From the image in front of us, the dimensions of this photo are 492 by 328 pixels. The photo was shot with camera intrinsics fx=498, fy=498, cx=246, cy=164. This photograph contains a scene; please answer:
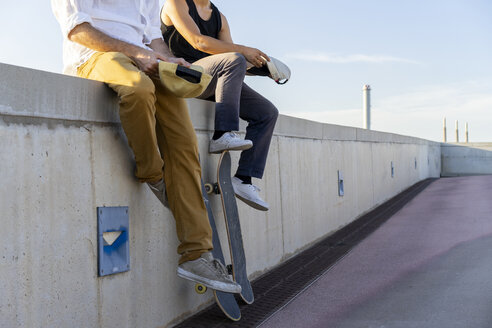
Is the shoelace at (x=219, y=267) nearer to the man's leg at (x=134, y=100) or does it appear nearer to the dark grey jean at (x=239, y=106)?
the man's leg at (x=134, y=100)

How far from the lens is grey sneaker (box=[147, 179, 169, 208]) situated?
99.9 inches

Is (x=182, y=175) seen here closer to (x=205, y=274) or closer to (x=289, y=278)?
(x=205, y=274)

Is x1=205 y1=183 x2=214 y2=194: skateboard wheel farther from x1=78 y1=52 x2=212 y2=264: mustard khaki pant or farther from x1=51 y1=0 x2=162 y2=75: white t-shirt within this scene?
x1=51 y1=0 x2=162 y2=75: white t-shirt

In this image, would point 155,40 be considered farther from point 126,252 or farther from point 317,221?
point 317,221

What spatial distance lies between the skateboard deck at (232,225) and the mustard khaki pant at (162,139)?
71 cm

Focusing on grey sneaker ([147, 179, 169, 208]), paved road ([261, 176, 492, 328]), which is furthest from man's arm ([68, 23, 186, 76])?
paved road ([261, 176, 492, 328])

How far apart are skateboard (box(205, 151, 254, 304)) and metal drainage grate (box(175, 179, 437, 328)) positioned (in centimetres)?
15

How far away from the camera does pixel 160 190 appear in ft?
8.35

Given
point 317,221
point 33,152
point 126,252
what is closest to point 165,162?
point 126,252

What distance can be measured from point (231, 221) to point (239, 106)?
2.54ft

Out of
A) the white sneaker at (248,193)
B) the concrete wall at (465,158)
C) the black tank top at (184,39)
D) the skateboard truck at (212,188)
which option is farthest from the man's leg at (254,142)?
the concrete wall at (465,158)

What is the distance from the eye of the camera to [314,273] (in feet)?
13.4

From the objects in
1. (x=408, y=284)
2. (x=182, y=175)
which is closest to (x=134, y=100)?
(x=182, y=175)

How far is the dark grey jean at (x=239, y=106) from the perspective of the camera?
317cm
